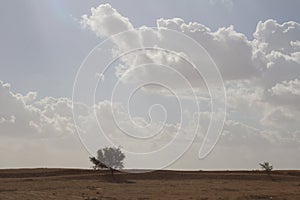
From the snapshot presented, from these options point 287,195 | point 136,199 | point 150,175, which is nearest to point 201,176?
point 150,175

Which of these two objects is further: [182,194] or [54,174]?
[54,174]

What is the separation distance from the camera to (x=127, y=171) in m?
77.4

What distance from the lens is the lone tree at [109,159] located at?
243ft

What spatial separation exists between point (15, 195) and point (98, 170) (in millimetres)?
38952

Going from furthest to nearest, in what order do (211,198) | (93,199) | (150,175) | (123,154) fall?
(123,154)
(150,175)
(211,198)
(93,199)

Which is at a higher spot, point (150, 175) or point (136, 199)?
point (150, 175)

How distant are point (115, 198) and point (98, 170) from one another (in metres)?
39.7

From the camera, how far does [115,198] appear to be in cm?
3809

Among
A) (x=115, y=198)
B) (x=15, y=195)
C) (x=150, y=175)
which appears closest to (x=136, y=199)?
(x=115, y=198)

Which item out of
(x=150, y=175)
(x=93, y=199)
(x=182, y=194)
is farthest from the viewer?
(x=150, y=175)

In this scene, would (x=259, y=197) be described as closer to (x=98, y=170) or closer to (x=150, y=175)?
(x=150, y=175)

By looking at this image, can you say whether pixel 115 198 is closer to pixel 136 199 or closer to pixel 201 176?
pixel 136 199

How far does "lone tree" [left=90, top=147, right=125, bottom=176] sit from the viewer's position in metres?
74.0

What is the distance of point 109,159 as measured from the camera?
74375 mm
